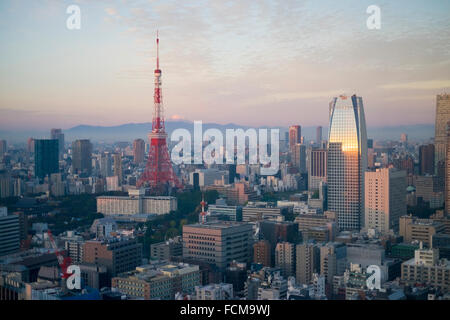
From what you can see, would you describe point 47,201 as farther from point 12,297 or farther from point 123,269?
point 12,297

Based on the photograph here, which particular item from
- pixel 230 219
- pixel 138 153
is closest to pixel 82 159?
pixel 138 153

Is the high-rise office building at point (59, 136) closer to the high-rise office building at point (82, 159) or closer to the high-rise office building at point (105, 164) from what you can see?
the high-rise office building at point (82, 159)

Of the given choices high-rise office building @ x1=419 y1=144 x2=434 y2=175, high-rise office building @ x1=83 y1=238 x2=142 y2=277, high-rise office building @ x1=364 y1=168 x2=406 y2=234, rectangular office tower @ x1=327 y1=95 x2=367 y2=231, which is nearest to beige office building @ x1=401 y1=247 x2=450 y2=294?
high-rise office building @ x1=83 y1=238 x2=142 y2=277

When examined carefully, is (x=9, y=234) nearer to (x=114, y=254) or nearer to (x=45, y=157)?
(x=114, y=254)

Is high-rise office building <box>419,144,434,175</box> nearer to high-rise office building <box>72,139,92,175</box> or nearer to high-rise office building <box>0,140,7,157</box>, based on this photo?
high-rise office building <box>0,140,7,157</box>

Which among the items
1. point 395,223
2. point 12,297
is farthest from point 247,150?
point 12,297

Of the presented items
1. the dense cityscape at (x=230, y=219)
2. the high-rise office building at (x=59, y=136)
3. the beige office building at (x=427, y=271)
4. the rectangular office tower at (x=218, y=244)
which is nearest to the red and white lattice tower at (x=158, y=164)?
the dense cityscape at (x=230, y=219)
